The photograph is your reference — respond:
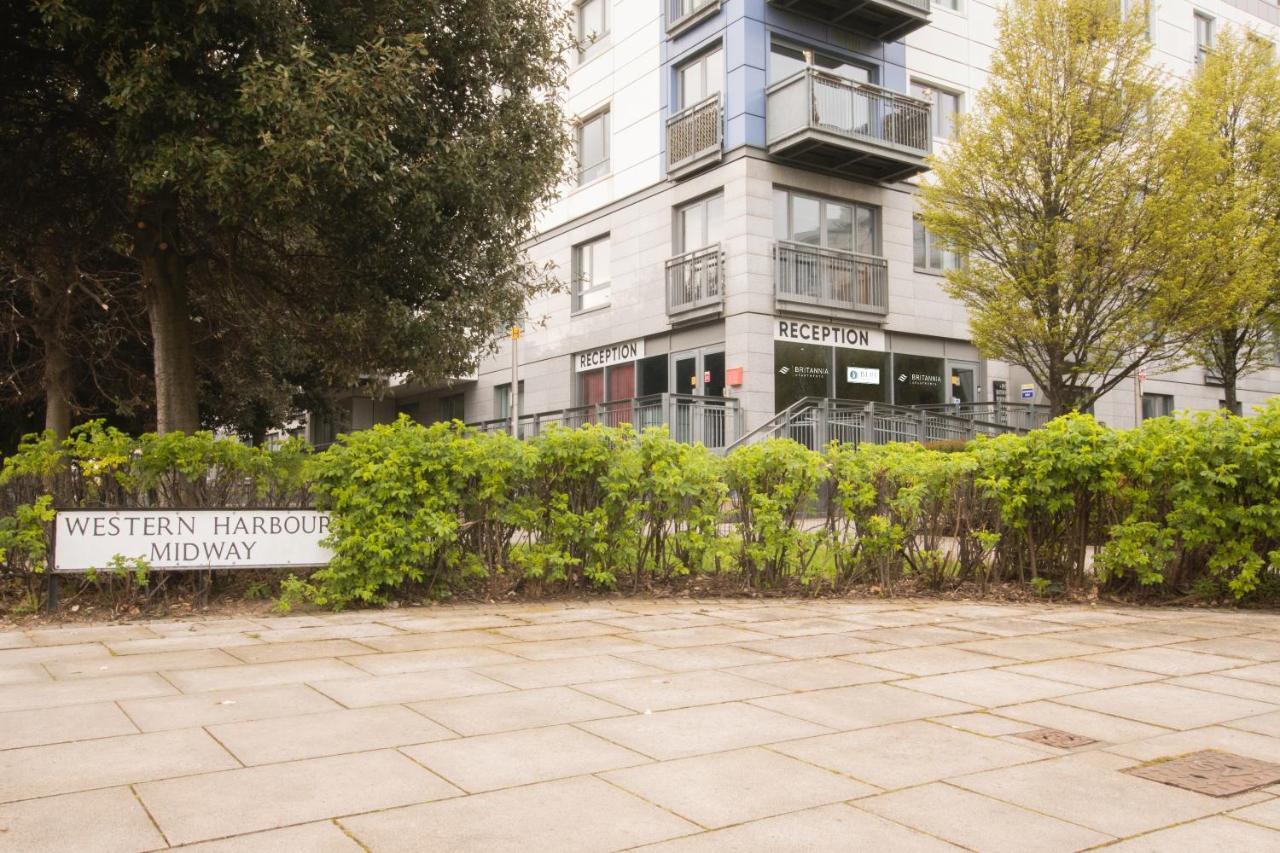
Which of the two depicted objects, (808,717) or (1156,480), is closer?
(808,717)

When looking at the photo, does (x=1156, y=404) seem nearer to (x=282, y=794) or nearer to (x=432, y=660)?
(x=432, y=660)

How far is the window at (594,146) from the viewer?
25531 mm

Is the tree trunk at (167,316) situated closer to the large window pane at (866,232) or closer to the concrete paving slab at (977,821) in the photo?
the concrete paving slab at (977,821)

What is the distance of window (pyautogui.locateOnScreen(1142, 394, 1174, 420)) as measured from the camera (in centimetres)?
2883

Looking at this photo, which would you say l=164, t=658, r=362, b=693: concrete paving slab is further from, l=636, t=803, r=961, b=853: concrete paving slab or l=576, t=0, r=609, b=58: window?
l=576, t=0, r=609, b=58: window

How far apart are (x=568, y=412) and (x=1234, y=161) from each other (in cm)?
1431

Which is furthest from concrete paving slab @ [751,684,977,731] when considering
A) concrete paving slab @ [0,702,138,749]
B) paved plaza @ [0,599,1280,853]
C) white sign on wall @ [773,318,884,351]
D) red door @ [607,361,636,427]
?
red door @ [607,361,636,427]

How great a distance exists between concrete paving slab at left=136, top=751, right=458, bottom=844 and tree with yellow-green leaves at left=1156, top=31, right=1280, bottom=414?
54.3 ft

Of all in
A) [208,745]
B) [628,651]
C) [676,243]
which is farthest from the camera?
[676,243]

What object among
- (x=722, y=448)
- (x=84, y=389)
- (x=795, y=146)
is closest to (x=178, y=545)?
(x=84, y=389)

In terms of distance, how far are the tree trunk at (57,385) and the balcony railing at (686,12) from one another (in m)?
13.8

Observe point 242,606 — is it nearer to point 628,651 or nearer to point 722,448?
point 628,651

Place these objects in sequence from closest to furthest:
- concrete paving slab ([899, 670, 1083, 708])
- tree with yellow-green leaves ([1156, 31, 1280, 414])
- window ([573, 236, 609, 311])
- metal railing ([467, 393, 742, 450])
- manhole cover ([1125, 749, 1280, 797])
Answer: manhole cover ([1125, 749, 1280, 797]) < concrete paving slab ([899, 670, 1083, 708]) < tree with yellow-green leaves ([1156, 31, 1280, 414]) < metal railing ([467, 393, 742, 450]) < window ([573, 236, 609, 311])

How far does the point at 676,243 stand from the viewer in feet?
75.4
